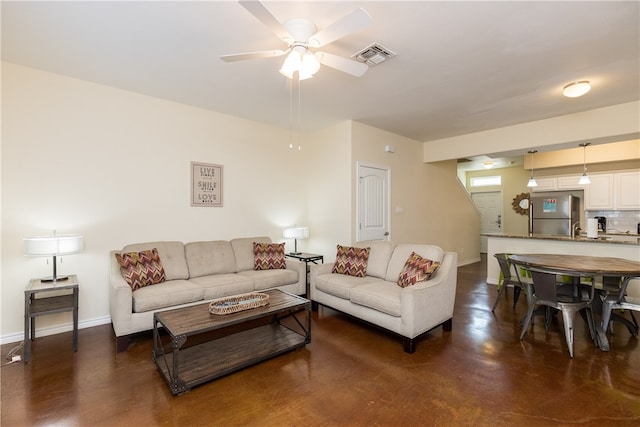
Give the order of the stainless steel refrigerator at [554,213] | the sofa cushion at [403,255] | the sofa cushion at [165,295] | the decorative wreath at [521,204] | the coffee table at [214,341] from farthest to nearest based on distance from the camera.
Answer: the decorative wreath at [521,204] < the stainless steel refrigerator at [554,213] < the sofa cushion at [403,255] < the sofa cushion at [165,295] < the coffee table at [214,341]

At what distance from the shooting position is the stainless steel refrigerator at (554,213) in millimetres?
5996

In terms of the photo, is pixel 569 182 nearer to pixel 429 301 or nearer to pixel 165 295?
pixel 429 301

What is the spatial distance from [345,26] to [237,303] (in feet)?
7.48

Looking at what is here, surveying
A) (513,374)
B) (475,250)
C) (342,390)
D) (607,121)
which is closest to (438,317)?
(513,374)

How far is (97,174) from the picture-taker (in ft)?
11.3

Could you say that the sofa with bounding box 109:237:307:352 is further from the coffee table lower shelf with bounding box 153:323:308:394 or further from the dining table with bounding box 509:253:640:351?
the dining table with bounding box 509:253:640:351

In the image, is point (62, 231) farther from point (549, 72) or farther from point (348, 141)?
point (549, 72)

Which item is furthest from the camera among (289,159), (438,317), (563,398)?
(289,159)

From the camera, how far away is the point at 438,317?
3008 millimetres

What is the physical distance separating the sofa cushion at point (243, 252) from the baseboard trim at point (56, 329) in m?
1.61

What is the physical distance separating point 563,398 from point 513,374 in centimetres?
34

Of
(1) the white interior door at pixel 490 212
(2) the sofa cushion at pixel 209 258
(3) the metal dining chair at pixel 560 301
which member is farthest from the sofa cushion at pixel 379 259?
(1) the white interior door at pixel 490 212

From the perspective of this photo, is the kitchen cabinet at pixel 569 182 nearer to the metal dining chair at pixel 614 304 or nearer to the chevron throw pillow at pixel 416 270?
the metal dining chair at pixel 614 304

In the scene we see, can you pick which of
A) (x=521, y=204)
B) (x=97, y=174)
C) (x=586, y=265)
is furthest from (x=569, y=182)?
(x=97, y=174)
